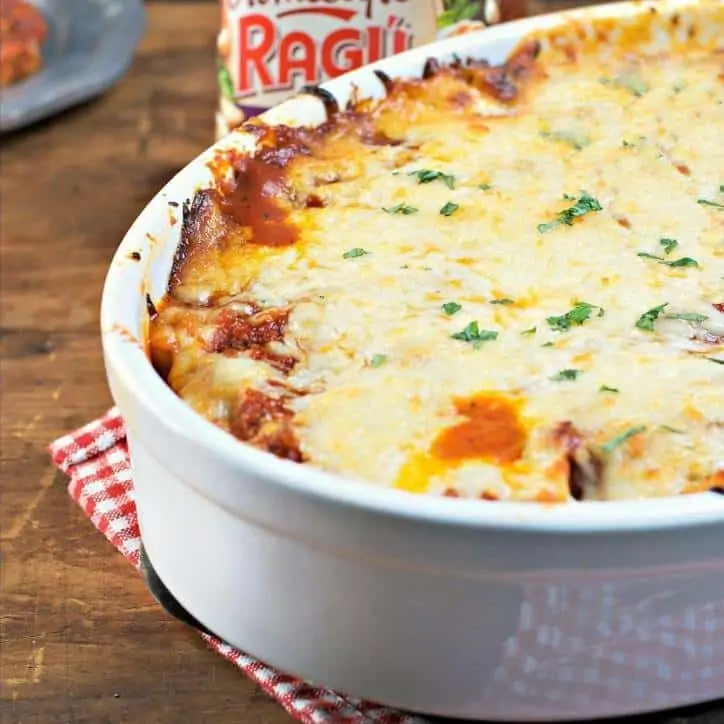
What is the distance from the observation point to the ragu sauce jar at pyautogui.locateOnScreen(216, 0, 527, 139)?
232 centimetres

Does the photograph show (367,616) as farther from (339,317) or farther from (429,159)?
(429,159)

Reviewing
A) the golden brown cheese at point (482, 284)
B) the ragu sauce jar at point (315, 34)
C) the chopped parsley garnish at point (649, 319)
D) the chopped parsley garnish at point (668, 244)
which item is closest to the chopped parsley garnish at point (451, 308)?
the golden brown cheese at point (482, 284)

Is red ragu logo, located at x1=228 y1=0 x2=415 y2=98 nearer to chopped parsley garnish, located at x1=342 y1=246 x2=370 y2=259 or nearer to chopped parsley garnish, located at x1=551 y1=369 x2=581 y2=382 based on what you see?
Result: chopped parsley garnish, located at x1=342 y1=246 x2=370 y2=259

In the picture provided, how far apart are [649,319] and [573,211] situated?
0.95 ft

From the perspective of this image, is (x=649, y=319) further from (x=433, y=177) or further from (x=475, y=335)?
(x=433, y=177)

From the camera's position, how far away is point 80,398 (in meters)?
1.97

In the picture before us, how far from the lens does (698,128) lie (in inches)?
76.7

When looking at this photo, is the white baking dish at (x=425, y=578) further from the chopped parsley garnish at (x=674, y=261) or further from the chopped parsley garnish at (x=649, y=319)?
→ the chopped parsley garnish at (x=674, y=261)

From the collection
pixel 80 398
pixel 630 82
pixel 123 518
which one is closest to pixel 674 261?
pixel 630 82

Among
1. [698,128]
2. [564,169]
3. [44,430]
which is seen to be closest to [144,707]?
[44,430]

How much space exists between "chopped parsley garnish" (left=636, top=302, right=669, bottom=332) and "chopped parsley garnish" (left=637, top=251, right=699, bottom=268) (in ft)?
0.39

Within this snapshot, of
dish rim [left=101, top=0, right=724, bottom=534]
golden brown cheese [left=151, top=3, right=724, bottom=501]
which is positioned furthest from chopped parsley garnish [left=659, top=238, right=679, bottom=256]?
dish rim [left=101, top=0, right=724, bottom=534]

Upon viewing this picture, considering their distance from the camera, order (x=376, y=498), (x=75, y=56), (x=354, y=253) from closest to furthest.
Result: (x=376, y=498) < (x=354, y=253) < (x=75, y=56)

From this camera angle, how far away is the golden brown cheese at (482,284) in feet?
4.22
